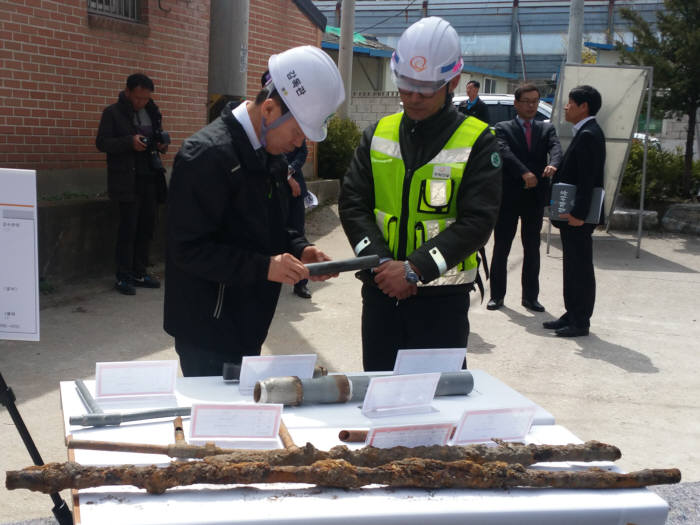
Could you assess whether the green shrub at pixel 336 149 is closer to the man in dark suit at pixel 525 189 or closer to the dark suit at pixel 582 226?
the man in dark suit at pixel 525 189

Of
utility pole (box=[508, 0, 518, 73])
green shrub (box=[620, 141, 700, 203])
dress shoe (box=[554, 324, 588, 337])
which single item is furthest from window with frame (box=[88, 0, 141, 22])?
utility pole (box=[508, 0, 518, 73])

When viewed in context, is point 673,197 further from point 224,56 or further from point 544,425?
point 544,425

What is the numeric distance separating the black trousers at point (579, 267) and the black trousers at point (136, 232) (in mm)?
3937

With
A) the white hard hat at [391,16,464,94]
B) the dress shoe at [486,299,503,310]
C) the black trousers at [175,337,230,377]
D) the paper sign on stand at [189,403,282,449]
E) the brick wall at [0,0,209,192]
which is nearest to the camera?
the paper sign on stand at [189,403,282,449]

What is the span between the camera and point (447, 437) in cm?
198

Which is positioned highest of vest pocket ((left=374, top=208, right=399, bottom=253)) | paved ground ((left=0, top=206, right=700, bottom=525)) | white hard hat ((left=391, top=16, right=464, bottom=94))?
white hard hat ((left=391, top=16, right=464, bottom=94))

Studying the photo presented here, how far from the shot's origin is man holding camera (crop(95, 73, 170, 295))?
7.16 m

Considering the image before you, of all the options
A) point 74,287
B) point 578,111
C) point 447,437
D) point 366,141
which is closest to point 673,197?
point 578,111

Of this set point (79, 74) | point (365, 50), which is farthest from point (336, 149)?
point (365, 50)

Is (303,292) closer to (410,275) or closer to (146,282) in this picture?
(146,282)

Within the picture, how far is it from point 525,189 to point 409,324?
452 centimetres

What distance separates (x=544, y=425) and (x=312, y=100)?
1212 mm

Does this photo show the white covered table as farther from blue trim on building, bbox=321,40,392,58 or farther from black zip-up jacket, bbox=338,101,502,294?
blue trim on building, bbox=321,40,392,58

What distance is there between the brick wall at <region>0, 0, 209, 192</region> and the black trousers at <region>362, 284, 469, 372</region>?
5155 millimetres
